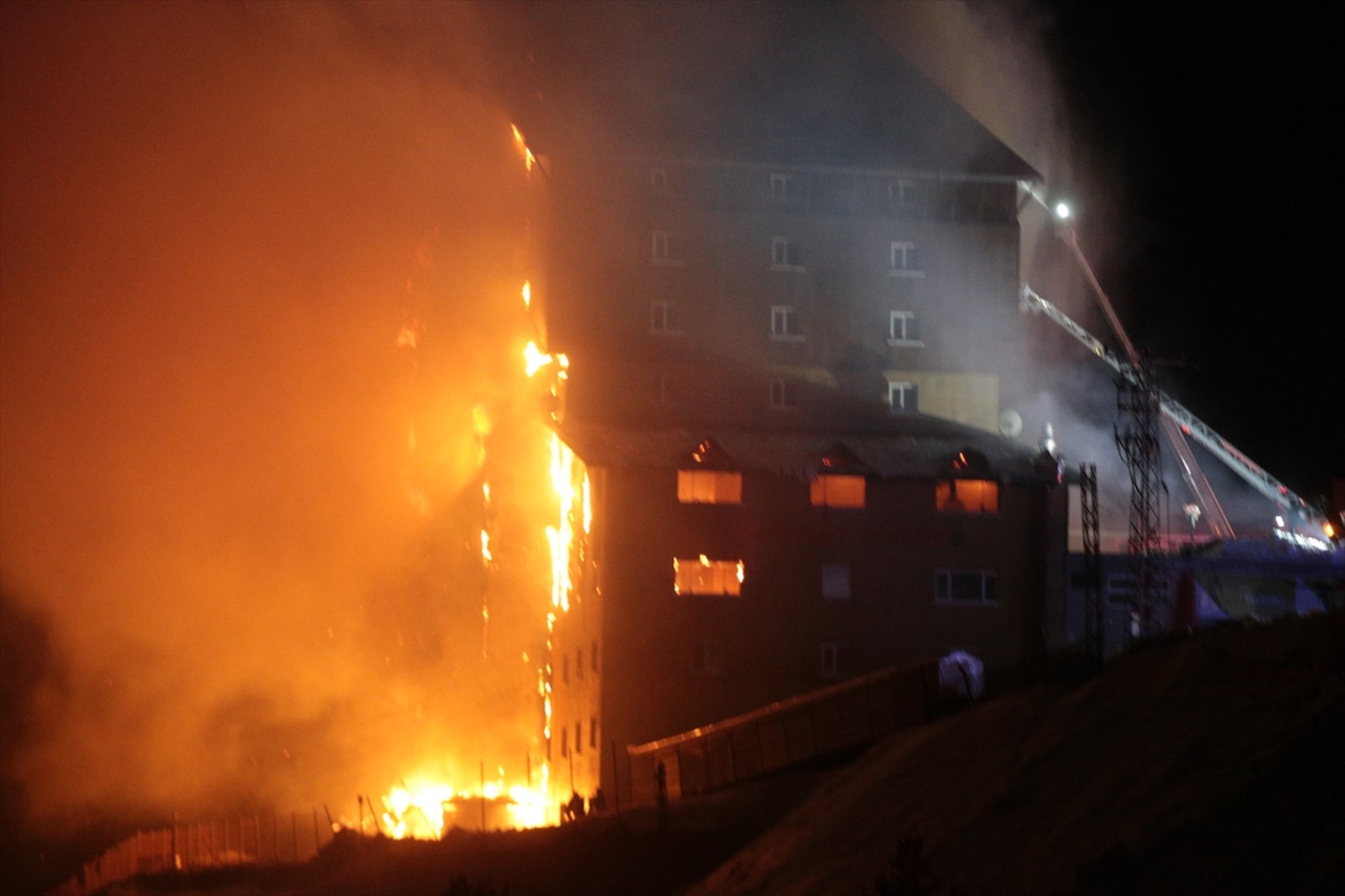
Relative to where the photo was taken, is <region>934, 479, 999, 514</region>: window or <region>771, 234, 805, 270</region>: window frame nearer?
<region>934, 479, 999, 514</region>: window

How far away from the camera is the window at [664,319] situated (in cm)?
3772

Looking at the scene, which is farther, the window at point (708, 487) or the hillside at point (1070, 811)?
the window at point (708, 487)

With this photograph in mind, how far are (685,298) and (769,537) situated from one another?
8.48 m

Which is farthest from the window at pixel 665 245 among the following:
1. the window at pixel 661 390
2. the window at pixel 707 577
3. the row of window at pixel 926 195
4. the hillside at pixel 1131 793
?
the hillside at pixel 1131 793

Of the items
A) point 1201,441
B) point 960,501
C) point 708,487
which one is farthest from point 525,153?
point 1201,441

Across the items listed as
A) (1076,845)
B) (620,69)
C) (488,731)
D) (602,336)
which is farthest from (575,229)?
(1076,845)

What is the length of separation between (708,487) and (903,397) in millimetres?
7362

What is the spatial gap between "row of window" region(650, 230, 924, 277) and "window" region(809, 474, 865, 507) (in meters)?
7.36

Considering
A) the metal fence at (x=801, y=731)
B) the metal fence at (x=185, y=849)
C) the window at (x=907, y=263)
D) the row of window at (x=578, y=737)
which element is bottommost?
the metal fence at (x=185, y=849)

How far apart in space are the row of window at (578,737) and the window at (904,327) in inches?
577

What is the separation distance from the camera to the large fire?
40562mm

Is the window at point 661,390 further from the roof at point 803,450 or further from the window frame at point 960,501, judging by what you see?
the window frame at point 960,501

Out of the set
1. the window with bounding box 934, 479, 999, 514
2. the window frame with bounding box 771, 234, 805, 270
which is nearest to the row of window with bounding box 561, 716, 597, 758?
the window with bounding box 934, 479, 999, 514

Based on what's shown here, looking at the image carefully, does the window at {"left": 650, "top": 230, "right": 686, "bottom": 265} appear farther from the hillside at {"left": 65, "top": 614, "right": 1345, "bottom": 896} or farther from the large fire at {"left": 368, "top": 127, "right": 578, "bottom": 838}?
Result: the hillside at {"left": 65, "top": 614, "right": 1345, "bottom": 896}
